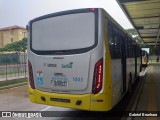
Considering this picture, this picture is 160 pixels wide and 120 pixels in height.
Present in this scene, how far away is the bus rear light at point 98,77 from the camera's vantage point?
19.8ft

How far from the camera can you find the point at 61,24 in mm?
6609

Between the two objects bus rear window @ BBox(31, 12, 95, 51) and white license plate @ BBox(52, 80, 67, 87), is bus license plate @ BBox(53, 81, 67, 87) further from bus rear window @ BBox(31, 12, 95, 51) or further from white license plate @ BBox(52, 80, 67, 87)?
bus rear window @ BBox(31, 12, 95, 51)

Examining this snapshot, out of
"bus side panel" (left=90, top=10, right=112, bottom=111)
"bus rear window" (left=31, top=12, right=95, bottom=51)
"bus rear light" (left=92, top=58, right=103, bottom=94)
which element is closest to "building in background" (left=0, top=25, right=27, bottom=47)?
"bus rear window" (left=31, top=12, right=95, bottom=51)

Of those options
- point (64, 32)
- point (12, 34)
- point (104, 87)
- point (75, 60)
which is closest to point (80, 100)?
point (104, 87)

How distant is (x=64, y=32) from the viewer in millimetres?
6531

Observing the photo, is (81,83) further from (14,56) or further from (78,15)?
(14,56)

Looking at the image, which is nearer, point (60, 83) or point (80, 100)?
point (80, 100)

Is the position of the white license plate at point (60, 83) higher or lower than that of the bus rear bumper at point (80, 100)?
higher

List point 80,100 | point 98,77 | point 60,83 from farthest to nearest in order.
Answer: point 60,83, point 80,100, point 98,77

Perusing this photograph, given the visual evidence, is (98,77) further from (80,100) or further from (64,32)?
(64,32)

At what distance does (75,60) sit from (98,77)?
713mm

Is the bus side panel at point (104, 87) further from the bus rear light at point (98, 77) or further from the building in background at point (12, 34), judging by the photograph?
the building in background at point (12, 34)

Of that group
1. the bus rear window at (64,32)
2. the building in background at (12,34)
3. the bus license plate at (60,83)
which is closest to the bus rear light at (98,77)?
the bus rear window at (64,32)

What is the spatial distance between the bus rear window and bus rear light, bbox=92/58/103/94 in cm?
53
